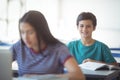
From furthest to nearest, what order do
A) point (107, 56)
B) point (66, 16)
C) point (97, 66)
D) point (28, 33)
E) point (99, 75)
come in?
point (66, 16) < point (107, 56) < point (97, 66) < point (99, 75) < point (28, 33)

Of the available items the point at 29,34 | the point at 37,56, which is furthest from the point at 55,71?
the point at 29,34

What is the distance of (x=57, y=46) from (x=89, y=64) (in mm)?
777

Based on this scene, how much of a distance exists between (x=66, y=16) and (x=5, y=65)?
12.9ft

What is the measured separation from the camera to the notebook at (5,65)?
3.61ft

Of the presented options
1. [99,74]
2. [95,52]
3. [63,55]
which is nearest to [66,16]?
[95,52]

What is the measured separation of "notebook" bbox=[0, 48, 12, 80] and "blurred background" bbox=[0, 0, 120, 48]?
3.71 metres

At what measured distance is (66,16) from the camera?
16.3ft

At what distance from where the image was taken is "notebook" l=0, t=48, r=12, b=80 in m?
1.10

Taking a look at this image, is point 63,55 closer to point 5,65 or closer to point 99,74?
point 99,74

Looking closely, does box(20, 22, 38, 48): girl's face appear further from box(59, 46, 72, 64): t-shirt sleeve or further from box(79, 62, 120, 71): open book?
box(79, 62, 120, 71): open book

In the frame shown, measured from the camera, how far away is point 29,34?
177 centimetres

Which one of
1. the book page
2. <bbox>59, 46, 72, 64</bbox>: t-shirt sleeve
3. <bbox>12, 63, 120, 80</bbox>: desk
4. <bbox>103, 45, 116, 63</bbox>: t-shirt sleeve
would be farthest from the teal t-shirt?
<bbox>59, 46, 72, 64</bbox>: t-shirt sleeve

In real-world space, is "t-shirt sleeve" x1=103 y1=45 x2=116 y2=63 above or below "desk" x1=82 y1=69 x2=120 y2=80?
above

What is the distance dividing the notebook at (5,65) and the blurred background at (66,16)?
3712 mm
